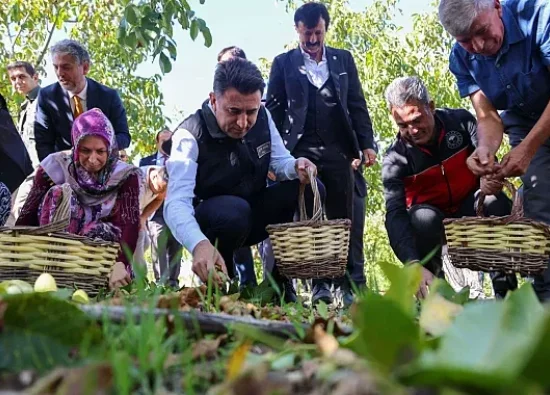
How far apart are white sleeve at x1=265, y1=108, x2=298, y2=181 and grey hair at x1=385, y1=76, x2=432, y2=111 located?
543 millimetres

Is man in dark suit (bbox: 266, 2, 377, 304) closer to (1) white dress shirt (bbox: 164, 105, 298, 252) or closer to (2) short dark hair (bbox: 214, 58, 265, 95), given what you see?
(1) white dress shirt (bbox: 164, 105, 298, 252)

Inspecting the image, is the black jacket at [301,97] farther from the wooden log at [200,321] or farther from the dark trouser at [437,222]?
the wooden log at [200,321]

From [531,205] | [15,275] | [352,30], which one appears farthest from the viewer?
[352,30]

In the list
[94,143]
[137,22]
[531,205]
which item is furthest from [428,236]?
[137,22]

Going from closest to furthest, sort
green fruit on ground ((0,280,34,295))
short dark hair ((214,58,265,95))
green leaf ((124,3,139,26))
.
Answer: green fruit on ground ((0,280,34,295)), short dark hair ((214,58,265,95)), green leaf ((124,3,139,26))

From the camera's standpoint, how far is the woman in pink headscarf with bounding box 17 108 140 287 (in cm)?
356

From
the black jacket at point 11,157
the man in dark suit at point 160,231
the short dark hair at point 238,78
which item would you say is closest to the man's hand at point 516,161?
the short dark hair at point 238,78

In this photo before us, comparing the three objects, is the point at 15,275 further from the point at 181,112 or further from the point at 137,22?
the point at 181,112

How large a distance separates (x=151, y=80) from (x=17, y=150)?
668 centimetres

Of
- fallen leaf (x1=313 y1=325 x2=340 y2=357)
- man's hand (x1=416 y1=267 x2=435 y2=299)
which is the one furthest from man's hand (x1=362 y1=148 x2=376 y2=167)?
fallen leaf (x1=313 y1=325 x2=340 y2=357)

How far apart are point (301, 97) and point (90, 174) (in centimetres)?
134

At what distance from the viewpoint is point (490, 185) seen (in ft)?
10.4

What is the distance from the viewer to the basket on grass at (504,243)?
2.84 meters

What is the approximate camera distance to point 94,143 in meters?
3.64
